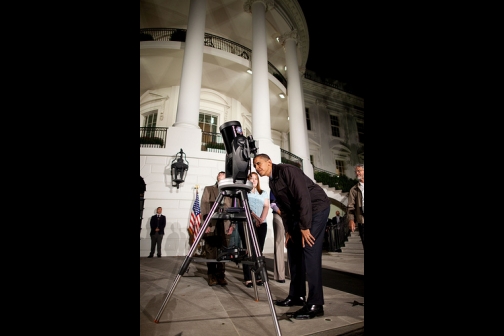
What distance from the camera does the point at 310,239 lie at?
7.43ft

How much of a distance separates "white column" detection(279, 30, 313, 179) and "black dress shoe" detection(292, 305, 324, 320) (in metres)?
10.9

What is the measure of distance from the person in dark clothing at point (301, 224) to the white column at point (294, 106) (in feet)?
34.2

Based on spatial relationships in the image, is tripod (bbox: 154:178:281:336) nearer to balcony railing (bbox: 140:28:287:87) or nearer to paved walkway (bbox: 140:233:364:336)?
paved walkway (bbox: 140:233:364:336)

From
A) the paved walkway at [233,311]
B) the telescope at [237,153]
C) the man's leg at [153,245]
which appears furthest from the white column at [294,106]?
the telescope at [237,153]

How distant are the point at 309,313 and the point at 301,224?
791mm

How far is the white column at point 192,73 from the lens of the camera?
9.23 m

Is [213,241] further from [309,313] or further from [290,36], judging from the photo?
[290,36]

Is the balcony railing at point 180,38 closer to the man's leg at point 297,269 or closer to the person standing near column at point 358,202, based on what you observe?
the person standing near column at point 358,202

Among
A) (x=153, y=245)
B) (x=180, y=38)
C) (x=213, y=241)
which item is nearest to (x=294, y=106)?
(x=180, y=38)

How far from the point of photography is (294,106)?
44.5ft

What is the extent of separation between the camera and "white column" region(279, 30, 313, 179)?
13203 millimetres
